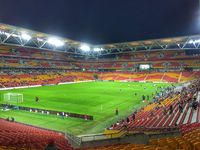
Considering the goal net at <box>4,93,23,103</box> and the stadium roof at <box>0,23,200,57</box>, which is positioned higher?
the stadium roof at <box>0,23,200,57</box>

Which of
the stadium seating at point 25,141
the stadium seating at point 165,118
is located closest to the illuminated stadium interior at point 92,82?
the stadium seating at point 165,118

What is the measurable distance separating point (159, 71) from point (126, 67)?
1613 centimetres

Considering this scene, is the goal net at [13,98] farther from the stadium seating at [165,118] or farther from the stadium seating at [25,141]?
the stadium seating at [25,141]

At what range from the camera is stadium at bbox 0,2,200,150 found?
84.2 feet

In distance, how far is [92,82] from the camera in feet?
270

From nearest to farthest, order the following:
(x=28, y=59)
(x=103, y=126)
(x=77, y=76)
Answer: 1. (x=103, y=126)
2. (x=28, y=59)
3. (x=77, y=76)

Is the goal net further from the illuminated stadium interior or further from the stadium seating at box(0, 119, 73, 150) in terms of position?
the stadium seating at box(0, 119, 73, 150)

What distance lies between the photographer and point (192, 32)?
7706 centimetres

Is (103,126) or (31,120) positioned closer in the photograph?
(103,126)

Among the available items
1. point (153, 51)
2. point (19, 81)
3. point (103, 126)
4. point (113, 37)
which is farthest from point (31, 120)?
point (153, 51)

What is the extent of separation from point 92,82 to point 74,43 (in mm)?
19474

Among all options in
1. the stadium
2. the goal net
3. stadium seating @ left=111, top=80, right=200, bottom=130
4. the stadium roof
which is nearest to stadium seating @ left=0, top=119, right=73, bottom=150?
the stadium

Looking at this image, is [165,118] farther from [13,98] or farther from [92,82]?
[92,82]

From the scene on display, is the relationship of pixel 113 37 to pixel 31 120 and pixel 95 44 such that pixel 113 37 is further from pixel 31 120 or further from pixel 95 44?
pixel 31 120
